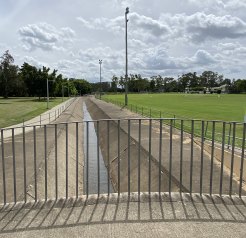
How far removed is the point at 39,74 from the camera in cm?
9438

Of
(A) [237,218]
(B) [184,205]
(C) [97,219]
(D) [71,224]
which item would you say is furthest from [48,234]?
(A) [237,218]

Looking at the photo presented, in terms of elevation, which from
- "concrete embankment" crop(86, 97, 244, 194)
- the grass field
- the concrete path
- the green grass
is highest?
the concrete path

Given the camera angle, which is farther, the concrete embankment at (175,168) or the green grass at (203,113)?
the green grass at (203,113)

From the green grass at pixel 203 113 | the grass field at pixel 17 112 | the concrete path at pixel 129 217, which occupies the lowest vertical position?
the grass field at pixel 17 112

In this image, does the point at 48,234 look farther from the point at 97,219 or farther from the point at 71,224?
the point at 97,219

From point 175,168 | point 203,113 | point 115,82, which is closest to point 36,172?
point 175,168

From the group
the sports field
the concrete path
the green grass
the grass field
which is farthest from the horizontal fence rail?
the grass field

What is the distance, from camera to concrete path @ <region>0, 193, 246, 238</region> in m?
4.51

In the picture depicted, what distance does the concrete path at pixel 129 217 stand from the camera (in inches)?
178

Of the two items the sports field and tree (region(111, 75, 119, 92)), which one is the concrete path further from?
tree (region(111, 75, 119, 92))

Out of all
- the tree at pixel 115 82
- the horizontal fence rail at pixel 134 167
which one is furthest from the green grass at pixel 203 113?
the tree at pixel 115 82

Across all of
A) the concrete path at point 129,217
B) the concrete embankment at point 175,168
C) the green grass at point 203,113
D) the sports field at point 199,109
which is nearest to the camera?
the concrete path at point 129,217

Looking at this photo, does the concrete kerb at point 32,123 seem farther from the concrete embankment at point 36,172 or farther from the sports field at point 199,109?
the sports field at point 199,109

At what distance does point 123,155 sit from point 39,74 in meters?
82.0
